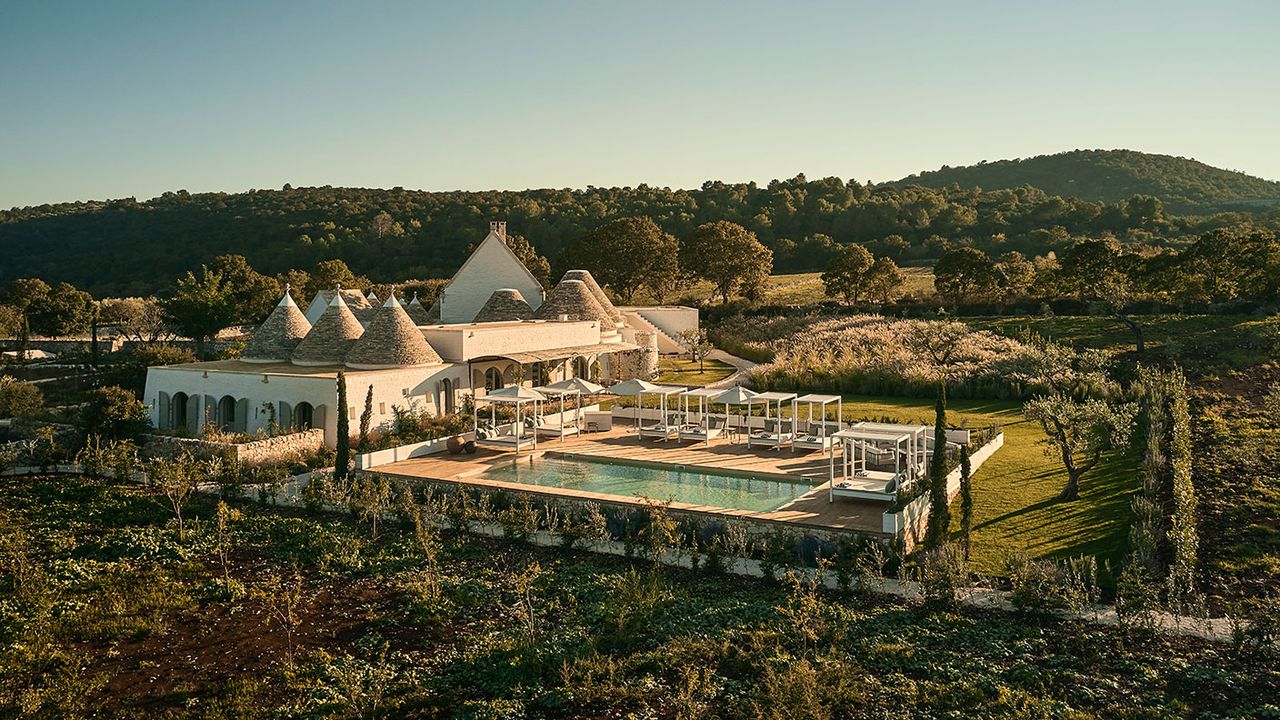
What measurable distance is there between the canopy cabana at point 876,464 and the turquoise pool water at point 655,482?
3.56ft

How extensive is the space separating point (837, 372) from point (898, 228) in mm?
54914

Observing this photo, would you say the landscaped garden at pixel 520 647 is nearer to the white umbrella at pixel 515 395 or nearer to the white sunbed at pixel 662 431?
the white umbrella at pixel 515 395

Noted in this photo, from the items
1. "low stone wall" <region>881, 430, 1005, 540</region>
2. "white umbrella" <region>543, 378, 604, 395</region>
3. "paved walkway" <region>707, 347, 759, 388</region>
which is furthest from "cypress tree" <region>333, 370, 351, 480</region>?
"paved walkway" <region>707, 347, 759, 388</region>

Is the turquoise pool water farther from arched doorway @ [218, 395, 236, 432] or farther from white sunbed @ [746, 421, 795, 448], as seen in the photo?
arched doorway @ [218, 395, 236, 432]

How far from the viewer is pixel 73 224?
3605 inches

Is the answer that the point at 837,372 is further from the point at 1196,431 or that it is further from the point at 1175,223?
Answer: the point at 1175,223

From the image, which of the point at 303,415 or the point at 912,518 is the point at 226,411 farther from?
the point at 912,518

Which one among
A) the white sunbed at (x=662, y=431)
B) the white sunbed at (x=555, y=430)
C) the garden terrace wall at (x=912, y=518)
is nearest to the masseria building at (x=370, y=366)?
the white sunbed at (x=555, y=430)

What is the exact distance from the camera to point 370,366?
84.9ft

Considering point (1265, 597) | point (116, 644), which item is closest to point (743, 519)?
point (1265, 597)

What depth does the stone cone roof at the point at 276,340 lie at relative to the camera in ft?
95.4

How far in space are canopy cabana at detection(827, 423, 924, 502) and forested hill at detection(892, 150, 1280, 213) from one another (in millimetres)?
96349

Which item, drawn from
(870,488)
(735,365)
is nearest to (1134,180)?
(735,365)

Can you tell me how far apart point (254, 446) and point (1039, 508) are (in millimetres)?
17992
